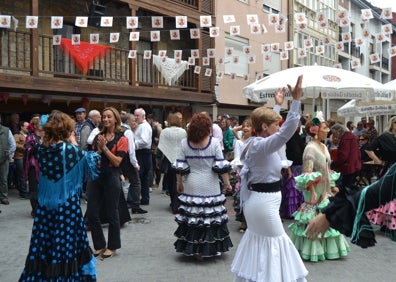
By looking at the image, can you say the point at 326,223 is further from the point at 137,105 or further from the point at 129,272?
the point at 137,105

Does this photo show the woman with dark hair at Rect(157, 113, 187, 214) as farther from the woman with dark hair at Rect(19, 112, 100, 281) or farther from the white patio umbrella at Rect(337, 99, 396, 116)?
the white patio umbrella at Rect(337, 99, 396, 116)

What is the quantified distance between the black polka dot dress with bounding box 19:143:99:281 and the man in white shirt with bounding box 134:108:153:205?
519cm

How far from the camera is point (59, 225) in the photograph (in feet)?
14.4

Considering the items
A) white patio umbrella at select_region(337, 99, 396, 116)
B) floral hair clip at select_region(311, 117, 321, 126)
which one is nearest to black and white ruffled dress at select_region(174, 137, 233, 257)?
floral hair clip at select_region(311, 117, 321, 126)

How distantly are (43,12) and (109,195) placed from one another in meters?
10.8

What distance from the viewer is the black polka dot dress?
4328 millimetres

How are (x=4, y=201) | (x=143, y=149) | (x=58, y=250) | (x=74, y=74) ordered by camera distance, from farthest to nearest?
(x=74, y=74) < (x=4, y=201) < (x=143, y=149) < (x=58, y=250)

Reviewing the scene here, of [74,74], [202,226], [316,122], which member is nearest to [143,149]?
[202,226]

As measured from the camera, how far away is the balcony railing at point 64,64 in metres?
13.2

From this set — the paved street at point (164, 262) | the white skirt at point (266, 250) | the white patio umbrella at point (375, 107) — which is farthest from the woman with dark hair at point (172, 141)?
the white patio umbrella at point (375, 107)

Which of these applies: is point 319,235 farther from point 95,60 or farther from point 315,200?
point 95,60

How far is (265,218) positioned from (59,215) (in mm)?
1976

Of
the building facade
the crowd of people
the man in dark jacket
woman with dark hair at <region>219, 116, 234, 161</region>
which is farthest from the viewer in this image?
the building facade

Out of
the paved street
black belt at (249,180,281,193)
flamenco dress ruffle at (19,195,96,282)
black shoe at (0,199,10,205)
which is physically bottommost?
the paved street
